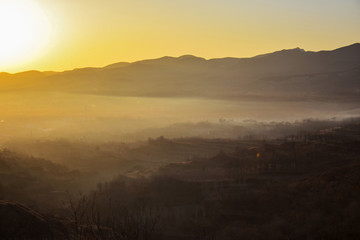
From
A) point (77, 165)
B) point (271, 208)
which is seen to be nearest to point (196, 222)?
point (271, 208)

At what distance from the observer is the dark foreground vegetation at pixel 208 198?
953 inches

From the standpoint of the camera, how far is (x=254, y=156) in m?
58.1

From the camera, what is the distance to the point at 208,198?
39.1m

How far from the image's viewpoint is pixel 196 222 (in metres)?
33.1

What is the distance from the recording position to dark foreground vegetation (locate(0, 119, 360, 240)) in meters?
24.2

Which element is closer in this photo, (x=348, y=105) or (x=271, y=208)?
(x=271, y=208)

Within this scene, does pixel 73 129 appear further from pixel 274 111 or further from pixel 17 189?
pixel 17 189

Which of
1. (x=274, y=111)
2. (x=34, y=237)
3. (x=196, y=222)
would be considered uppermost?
(x=274, y=111)

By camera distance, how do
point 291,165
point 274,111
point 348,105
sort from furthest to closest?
point 274,111
point 348,105
point 291,165

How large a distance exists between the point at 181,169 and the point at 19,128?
373 ft

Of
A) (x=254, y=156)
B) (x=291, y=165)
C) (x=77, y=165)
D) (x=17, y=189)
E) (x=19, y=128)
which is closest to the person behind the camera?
(x=17, y=189)

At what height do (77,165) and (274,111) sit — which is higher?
(274,111)

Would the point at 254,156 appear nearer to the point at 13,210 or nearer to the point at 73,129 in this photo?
the point at 13,210

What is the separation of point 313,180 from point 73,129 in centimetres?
12926
